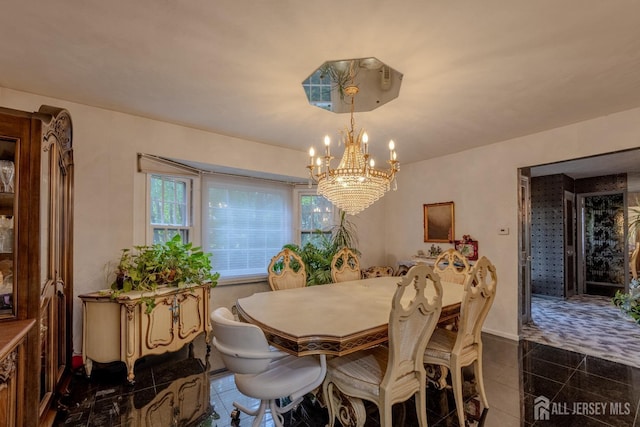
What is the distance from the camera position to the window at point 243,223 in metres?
4.07

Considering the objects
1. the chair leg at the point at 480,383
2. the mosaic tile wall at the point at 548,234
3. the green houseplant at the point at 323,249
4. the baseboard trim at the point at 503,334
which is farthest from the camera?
the mosaic tile wall at the point at 548,234

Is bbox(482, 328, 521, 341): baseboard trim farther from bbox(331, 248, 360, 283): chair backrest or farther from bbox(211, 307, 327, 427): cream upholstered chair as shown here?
bbox(211, 307, 327, 427): cream upholstered chair

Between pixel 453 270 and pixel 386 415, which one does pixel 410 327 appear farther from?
pixel 453 270

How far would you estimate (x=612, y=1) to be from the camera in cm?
148

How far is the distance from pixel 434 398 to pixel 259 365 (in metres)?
1.56

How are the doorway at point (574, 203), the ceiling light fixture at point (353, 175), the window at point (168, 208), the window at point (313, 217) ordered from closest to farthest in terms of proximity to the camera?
1. the ceiling light fixture at point (353, 175)
2. the window at point (168, 208)
3. the window at point (313, 217)
4. the doorway at point (574, 203)

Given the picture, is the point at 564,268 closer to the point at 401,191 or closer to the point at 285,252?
the point at 401,191

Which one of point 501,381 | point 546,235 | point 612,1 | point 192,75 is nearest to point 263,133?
point 192,75

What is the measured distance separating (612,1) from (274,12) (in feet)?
5.59

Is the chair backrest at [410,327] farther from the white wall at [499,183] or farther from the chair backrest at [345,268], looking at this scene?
the white wall at [499,183]

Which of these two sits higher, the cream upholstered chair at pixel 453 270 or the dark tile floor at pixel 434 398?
the cream upholstered chair at pixel 453 270

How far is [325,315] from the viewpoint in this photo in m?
1.95

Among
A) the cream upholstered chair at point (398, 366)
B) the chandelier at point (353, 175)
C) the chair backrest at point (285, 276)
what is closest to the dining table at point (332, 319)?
the cream upholstered chair at point (398, 366)

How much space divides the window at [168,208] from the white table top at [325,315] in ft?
5.58
